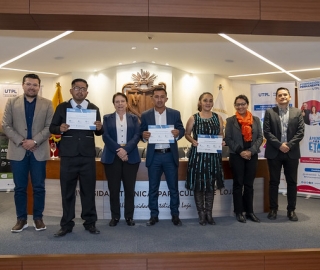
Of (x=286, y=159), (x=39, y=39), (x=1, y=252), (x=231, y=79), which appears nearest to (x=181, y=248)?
(x=1, y=252)

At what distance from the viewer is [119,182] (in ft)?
13.4

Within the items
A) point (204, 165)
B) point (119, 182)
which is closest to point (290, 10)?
point (204, 165)

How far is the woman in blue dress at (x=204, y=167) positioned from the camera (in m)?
4.07

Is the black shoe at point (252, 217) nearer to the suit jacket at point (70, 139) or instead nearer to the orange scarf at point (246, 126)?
the orange scarf at point (246, 126)

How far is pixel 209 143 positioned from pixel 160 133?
0.58 m

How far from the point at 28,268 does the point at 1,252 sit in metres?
0.53

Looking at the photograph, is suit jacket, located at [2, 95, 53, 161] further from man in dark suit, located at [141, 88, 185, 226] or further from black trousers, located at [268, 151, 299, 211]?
black trousers, located at [268, 151, 299, 211]

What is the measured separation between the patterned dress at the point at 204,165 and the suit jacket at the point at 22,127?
166 centimetres

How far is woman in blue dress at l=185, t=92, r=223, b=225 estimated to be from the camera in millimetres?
4074

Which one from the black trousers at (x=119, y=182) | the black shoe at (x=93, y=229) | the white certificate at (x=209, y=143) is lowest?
the black shoe at (x=93, y=229)

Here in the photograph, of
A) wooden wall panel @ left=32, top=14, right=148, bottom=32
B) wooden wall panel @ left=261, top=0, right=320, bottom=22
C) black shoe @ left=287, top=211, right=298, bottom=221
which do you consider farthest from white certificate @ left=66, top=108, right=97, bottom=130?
black shoe @ left=287, top=211, right=298, bottom=221

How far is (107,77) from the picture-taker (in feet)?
30.3

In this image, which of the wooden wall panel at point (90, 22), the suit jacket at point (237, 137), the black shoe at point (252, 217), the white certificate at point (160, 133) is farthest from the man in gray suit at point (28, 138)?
the black shoe at point (252, 217)

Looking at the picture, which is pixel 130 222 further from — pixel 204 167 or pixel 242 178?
pixel 242 178
